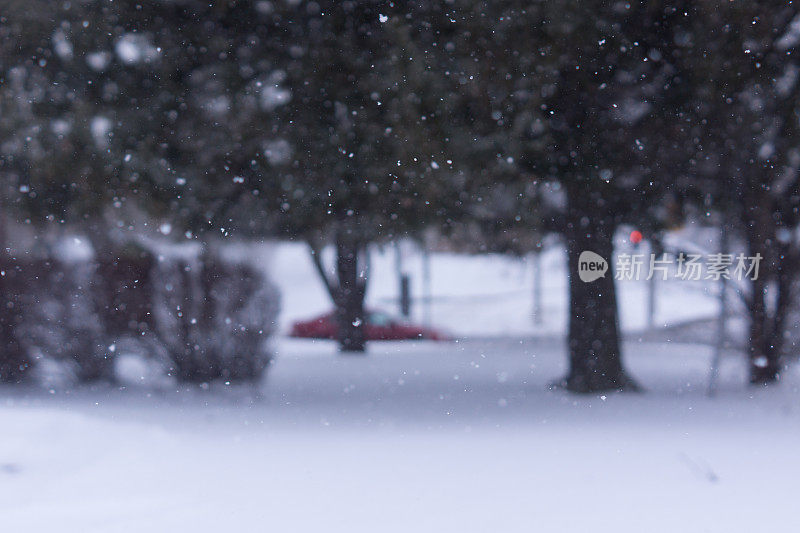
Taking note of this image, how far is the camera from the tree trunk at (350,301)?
1296 cm

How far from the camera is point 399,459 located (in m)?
6.07

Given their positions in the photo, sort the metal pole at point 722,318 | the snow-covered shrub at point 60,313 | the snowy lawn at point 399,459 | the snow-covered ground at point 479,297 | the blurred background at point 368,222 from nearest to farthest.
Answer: the snowy lawn at point 399,459
the blurred background at point 368,222
the snow-covered shrub at point 60,313
the metal pole at point 722,318
the snow-covered ground at point 479,297

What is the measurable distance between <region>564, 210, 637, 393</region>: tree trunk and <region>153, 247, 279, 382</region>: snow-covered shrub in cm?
389

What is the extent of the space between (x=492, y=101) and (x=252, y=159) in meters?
2.69

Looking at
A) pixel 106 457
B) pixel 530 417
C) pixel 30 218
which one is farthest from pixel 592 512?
pixel 30 218

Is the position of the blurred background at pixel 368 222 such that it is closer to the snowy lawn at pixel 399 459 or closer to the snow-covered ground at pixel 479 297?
the snowy lawn at pixel 399 459

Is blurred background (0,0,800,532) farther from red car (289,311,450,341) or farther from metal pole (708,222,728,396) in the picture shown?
A: red car (289,311,450,341)

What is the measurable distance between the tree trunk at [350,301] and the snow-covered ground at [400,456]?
294cm

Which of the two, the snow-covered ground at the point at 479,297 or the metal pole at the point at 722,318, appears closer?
the metal pole at the point at 722,318

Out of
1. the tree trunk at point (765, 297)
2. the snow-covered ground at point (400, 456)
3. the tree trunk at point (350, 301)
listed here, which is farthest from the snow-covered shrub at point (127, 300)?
the tree trunk at point (765, 297)

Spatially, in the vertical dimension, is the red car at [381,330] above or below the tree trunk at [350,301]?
below

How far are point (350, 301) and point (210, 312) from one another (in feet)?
17.0

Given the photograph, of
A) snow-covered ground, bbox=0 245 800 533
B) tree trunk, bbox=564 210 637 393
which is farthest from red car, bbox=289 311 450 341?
tree trunk, bbox=564 210 637 393

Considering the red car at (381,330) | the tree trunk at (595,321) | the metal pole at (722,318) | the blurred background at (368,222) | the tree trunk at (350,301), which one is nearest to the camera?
the blurred background at (368,222)
